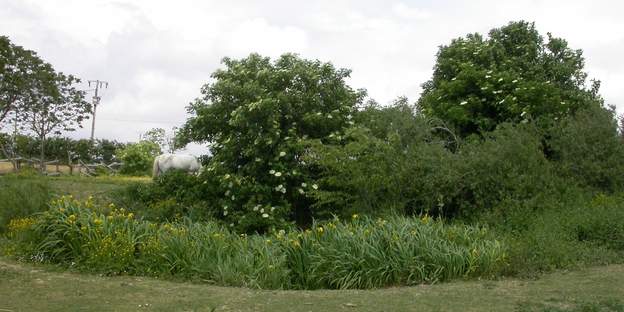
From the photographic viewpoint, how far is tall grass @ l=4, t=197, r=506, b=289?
26.7 ft

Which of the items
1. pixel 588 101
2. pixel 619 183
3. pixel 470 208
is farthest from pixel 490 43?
pixel 470 208

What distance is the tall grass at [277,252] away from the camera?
8148 mm

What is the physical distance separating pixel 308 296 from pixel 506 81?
10215 mm

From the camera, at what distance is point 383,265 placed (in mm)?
8156

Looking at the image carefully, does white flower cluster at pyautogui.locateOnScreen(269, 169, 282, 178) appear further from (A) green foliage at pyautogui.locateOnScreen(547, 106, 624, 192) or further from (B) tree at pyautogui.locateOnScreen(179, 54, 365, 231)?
(A) green foliage at pyautogui.locateOnScreen(547, 106, 624, 192)

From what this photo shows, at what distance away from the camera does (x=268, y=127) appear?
42.5 ft

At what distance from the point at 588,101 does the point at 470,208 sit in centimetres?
549

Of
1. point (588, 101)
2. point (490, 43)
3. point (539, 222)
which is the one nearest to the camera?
point (539, 222)

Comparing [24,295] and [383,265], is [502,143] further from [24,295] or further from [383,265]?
[24,295]

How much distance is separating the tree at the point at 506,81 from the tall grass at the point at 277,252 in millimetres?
6389

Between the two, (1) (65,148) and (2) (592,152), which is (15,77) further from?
(2) (592,152)

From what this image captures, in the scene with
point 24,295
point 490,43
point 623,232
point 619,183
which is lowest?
point 24,295

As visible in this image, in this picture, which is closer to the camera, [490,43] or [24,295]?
[24,295]

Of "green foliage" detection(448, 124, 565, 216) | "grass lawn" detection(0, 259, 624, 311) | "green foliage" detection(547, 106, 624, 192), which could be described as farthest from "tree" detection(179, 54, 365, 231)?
"grass lawn" detection(0, 259, 624, 311)
